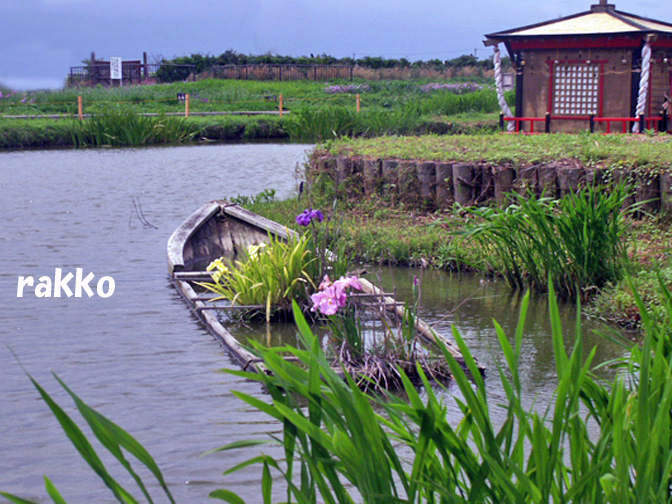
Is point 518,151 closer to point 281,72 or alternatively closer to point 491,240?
point 491,240

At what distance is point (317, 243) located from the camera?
24.7 ft

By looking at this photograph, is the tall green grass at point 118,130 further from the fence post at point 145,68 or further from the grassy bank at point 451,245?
the fence post at point 145,68

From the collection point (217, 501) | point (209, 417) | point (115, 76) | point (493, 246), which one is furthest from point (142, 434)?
point (115, 76)

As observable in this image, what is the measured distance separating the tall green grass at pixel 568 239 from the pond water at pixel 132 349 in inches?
12.0

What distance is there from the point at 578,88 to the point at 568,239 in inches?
559

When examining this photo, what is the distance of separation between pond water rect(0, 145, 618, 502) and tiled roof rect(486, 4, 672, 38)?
10291 millimetres

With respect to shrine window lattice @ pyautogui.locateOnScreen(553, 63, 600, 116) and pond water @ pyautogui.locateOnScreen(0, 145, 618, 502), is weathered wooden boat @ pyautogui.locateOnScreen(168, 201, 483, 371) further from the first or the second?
shrine window lattice @ pyautogui.locateOnScreen(553, 63, 600, 116)

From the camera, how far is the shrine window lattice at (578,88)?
20.5 meters

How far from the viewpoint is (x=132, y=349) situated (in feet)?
21.8

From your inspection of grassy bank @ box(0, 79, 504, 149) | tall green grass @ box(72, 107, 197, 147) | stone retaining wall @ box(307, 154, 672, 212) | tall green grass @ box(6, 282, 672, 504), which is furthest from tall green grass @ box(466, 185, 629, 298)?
tall green grass @ box(72, 107, 197, 147)

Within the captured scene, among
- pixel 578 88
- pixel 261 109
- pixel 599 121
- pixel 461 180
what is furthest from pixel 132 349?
pixel 261 109

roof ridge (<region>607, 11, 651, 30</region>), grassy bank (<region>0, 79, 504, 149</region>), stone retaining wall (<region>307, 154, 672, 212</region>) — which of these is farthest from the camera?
grassy bank (<region>0, 79, 504, 149</region>)

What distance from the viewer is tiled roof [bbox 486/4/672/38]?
65.5 feet

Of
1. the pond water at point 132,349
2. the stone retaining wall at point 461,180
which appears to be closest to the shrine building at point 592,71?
the stone retaining wall at point 461,180
